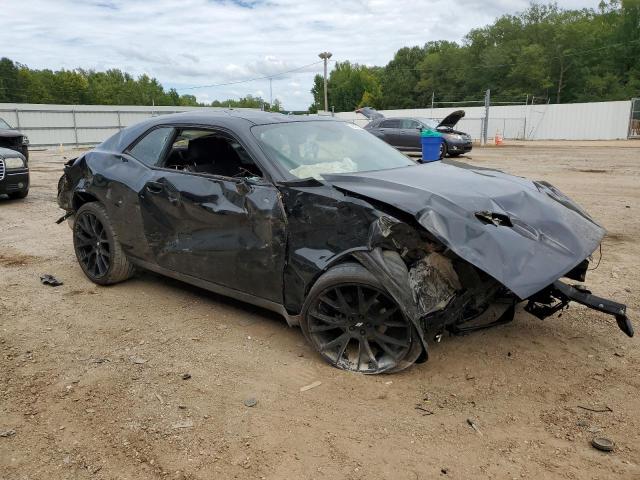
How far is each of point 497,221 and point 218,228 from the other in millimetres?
1955

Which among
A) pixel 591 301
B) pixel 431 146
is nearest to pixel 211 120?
pixel 591 301

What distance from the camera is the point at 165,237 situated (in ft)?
13.9

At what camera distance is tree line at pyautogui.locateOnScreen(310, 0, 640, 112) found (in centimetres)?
5694

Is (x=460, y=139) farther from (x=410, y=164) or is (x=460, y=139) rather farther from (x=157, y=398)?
(x=157, y=398)

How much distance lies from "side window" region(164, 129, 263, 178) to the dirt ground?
1.17 m

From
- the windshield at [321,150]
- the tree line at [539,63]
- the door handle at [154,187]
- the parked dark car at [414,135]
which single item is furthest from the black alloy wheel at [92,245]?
the tree line at [539,63]

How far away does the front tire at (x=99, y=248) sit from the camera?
4.80 meters

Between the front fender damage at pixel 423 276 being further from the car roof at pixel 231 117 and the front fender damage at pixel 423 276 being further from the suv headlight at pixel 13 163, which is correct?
the suv headlight at pixel 13 163

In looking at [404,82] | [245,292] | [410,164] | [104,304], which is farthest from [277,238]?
[404,82]

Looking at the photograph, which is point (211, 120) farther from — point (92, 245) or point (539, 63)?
point (539, 63)

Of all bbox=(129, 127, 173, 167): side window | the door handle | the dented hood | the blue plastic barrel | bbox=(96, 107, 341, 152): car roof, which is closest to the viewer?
the dented hood

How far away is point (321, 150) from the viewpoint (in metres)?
4.04

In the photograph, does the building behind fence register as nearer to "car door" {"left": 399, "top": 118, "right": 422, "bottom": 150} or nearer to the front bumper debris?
"car door" {"left": 399, "top": 118, "right": 422, "bottom": 150}

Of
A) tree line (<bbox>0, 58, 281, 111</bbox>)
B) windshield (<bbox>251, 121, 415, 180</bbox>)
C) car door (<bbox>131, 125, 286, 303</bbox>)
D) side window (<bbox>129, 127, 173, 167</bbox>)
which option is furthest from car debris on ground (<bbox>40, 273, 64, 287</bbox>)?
tree line (<bbox>0, 58, 281, 111</bbox>)
